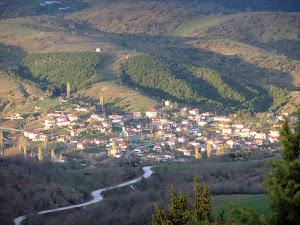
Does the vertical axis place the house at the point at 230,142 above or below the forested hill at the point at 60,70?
below

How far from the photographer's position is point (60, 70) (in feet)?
285

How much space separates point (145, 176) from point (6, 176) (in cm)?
1029

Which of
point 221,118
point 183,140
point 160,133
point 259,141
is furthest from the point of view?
point 221,118

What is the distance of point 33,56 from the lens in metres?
94.4

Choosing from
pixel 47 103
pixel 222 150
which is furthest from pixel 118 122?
pixel 222 150

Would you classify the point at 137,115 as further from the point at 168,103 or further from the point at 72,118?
the point at 72,118

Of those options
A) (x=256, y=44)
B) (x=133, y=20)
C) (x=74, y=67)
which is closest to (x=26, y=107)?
(x=74, y=67)

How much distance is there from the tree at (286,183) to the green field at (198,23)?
12191 centimetres

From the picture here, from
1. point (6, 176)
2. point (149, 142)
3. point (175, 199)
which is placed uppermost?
point (175, 199)

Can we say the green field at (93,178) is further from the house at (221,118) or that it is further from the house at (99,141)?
the house at (221,118)

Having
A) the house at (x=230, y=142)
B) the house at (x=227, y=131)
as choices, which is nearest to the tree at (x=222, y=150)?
the house at (x=230, y=142)

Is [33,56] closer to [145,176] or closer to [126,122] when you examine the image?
A: [126,122]

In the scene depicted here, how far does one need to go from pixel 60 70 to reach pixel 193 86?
871 inches

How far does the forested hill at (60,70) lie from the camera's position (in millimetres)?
79750
